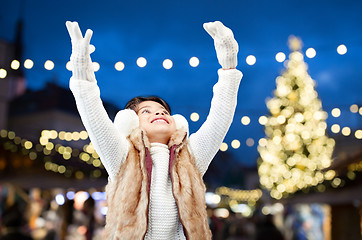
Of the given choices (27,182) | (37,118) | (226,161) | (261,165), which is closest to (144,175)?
(27,182)

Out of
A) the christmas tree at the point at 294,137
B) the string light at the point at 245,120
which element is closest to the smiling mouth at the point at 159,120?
the string light at the point at 245,120

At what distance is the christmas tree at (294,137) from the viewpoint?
15527 mm

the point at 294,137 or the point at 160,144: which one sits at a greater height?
the point at 294,137

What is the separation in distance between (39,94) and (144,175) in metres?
19.8

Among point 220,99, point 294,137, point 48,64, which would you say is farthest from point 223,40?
point 294,137

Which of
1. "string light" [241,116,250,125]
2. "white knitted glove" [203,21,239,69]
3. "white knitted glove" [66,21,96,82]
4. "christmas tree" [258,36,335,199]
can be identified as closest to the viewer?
"white knitted glove" [66,21,96,82]

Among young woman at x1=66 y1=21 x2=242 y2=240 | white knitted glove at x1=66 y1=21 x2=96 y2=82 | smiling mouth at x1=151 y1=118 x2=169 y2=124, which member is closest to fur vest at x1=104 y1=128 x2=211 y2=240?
young woman at x1=66 y1=21 x2=242 y2=240

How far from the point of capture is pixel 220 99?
7.26 ft

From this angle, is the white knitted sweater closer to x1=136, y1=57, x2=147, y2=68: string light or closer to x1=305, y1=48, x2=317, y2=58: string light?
x1=136, y1=57, x2=147, y2=68: string light

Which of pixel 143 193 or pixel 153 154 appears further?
pixel 153 154

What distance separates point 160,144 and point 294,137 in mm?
14389

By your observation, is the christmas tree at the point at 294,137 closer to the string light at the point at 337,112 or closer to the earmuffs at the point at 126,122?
the string light at the point at 337,112

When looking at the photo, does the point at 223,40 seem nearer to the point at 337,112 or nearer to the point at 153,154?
the point at 153,154

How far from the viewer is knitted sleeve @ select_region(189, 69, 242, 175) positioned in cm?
220
